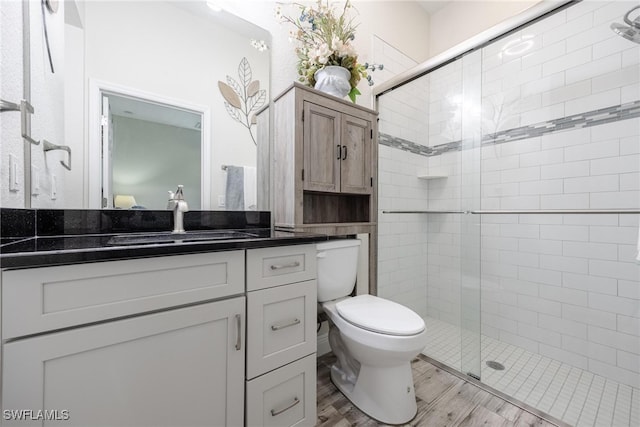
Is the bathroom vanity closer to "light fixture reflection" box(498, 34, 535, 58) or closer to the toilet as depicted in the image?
the toilet

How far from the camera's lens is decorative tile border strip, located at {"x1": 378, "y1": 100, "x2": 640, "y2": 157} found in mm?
1572

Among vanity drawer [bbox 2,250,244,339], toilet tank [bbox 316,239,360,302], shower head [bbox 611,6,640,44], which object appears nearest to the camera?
vanity drawer [bbox 2,250,244,339]

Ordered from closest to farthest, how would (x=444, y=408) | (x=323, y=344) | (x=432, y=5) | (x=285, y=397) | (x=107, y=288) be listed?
1. (x=107, y=288)
2. (x=285, y=397)
3. (x=444, y=408)
4. (x=323, y=344)
5. (x=432, y=5)

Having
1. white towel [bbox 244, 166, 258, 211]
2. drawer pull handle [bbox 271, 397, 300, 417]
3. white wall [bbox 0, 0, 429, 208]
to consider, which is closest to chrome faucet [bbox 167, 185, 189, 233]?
white wall [bbox 0, 0, 429, 208]

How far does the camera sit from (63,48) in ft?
3.60

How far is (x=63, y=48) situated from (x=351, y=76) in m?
1.40

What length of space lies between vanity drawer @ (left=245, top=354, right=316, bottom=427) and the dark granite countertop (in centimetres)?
51

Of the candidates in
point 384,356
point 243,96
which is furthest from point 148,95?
point 384,356

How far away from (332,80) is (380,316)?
133 centimetres

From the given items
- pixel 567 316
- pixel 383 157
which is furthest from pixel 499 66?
pixel 567 316

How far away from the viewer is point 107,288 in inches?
27.9

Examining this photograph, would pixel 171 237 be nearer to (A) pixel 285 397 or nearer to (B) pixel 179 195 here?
(B) pixel 179 195

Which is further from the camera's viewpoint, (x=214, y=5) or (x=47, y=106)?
(x=214, y=5)

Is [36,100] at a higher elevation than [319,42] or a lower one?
lower
